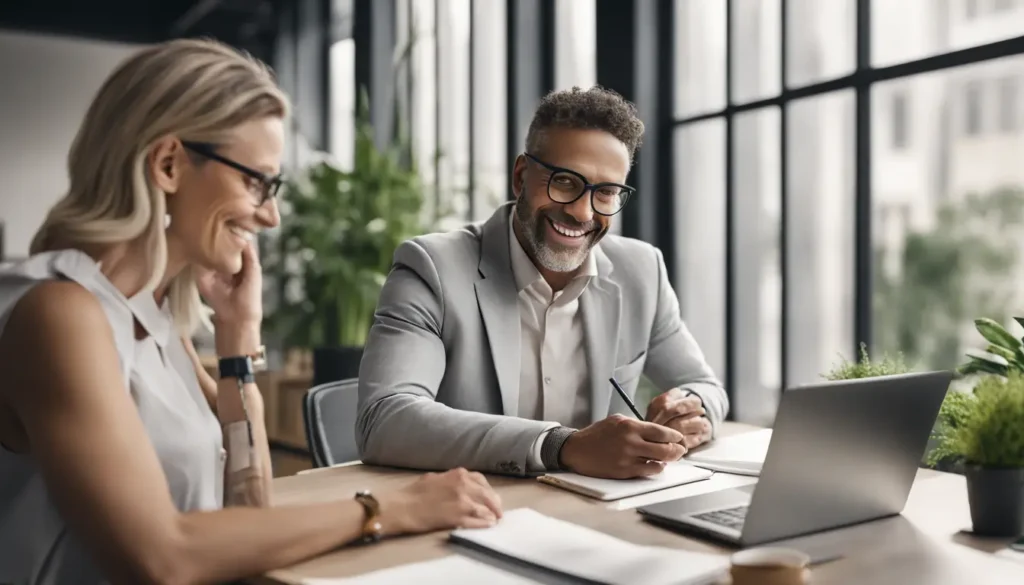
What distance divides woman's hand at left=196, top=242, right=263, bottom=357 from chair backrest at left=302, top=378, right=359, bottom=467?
1.96 ft

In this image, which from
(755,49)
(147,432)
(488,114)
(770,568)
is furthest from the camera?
(488,114)

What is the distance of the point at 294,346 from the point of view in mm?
5203

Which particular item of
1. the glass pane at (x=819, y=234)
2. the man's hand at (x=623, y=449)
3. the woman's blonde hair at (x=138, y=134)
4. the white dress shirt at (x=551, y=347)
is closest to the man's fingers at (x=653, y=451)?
the man's hand at (x=623, y=449)

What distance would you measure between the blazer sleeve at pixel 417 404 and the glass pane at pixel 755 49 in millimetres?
1787

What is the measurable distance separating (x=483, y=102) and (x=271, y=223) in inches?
146

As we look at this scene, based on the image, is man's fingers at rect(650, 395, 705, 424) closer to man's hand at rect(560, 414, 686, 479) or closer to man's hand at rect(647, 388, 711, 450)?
man's hand at rect(647, 388, 711, 450)

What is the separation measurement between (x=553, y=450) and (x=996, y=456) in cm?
72

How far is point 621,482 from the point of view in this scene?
5.31 ft

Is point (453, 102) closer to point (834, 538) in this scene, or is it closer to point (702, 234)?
point (702, 234)

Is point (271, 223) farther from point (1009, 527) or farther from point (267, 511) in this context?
point (1009, 527)

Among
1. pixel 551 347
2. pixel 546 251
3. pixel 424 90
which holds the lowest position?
pixel 551 347

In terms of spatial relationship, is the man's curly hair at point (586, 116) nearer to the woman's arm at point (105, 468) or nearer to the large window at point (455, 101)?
the woman's arm at point (105, 468)

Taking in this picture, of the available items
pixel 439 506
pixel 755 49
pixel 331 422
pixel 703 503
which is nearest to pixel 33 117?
pixel 755 49

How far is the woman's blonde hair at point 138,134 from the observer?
4.26 ft
